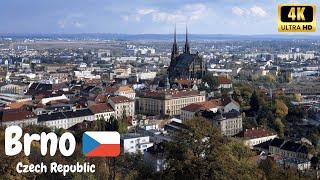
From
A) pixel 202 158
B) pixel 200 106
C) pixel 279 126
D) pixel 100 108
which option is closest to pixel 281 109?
pixel 279 126

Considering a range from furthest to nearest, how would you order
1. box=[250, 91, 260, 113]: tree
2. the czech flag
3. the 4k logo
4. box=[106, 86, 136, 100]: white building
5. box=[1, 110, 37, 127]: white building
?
box=[106, 86, 136, 100]: white building → box=[250, 91, 260, 113]: tree → box=[1, 110, 37, 127]: white building → the czech flag → the 4k logo

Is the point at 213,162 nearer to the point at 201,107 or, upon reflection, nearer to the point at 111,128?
the point at 111,128

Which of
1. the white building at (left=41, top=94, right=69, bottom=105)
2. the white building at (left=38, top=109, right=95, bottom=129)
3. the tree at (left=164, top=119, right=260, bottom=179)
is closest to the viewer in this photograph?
the tree at (left=164, top=119, right=260, bottom=179)

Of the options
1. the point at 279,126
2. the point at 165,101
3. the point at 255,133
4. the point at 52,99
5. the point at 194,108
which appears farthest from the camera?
the point at 52,99

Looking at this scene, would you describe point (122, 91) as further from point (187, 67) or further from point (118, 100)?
point (187, 67)

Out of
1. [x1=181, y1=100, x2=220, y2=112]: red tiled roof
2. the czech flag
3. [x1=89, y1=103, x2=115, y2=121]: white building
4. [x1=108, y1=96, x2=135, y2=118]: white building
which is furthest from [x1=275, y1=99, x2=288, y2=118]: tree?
the czech flag

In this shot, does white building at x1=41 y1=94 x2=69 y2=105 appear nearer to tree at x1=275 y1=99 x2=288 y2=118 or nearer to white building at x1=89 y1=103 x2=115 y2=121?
white building at x1=89 y1=103 x2=115 y2=121
